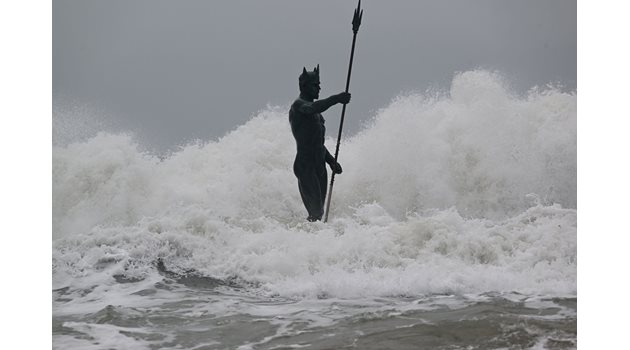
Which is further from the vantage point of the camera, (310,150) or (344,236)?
(310,150)

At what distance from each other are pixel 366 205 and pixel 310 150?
0.57 m

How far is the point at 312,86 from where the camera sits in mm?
4816

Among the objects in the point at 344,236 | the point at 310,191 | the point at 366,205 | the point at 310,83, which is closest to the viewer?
the point at 344,236

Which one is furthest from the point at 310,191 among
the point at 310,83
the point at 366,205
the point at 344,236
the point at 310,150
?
the point at 344,236

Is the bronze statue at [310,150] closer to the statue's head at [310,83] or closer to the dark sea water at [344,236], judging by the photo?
the statue's head at [310,83]

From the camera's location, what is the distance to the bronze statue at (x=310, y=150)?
15.8 ft

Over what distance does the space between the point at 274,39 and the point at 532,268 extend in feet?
7.03

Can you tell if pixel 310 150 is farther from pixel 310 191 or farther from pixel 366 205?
pixel 366 205

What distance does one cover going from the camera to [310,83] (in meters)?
4.80

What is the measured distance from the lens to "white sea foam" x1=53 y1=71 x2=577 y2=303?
3693mm

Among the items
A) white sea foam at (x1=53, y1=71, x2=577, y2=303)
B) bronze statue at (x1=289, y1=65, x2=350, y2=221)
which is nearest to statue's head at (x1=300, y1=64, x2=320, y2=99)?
bronze statue at (x1=289, y1=65, x2=350, y2=221)

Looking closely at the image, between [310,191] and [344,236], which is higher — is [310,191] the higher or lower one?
the higher one

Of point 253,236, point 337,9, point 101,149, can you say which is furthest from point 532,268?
point 101,149

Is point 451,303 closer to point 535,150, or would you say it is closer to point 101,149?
point 535,150
